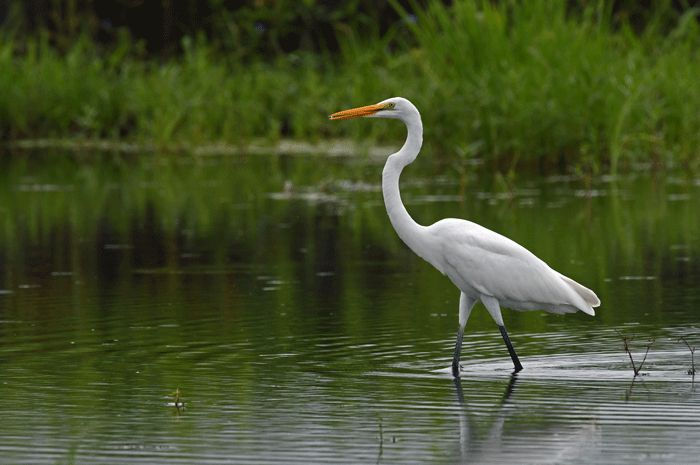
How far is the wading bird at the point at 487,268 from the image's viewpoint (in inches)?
259

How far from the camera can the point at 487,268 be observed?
657cm

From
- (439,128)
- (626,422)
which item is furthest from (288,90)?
(626,422)

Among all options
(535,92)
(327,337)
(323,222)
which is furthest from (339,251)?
(535,92)

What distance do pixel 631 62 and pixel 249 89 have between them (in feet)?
28.5

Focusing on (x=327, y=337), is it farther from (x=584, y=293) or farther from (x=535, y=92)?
(x=535, y=92)

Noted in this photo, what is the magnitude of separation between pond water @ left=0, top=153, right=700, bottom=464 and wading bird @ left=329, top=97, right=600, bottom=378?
28 cm

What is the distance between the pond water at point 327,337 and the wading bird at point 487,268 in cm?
28

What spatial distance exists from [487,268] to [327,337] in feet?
3.73

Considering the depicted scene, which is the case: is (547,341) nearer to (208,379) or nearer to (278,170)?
(208,379)

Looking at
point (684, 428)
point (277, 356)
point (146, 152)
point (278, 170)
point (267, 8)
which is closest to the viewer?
point (684, 428)

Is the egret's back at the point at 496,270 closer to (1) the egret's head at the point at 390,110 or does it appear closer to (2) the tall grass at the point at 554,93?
(1) the egret's head at the point at 390,110

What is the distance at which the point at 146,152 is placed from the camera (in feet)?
73.9

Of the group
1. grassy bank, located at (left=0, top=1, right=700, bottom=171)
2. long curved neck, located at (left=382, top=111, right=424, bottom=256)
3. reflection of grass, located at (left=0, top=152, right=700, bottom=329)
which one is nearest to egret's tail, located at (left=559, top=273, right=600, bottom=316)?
long curved neck, located at (left=382, top=111, right=424, bottom=256)

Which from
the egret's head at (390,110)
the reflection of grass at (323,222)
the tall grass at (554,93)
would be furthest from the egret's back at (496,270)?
the tall grass at (554,93)
